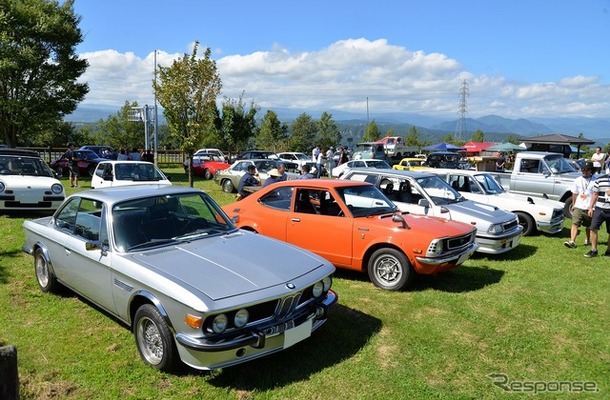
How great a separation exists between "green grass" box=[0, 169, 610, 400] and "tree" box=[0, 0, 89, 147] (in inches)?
761

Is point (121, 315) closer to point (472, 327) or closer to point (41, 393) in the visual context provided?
point (41, 393)

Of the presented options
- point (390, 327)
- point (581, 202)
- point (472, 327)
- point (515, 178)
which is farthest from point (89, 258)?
point (515, 178)

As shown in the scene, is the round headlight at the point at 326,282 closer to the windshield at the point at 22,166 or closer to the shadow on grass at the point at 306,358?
the shadow on grass at the point at 306,358

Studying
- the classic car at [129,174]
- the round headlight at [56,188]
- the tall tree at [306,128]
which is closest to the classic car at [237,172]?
the classic car at [129,174]

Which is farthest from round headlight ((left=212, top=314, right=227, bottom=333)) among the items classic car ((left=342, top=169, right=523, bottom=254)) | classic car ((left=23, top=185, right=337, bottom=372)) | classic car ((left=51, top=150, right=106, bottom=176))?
classic car ((left=51, top=150, right=106, bottom=176))

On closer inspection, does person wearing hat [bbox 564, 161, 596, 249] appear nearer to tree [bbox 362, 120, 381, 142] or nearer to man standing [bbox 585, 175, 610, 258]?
man standing [bbox 585, 175, 610, 258]

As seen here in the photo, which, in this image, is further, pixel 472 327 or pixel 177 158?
pixel 177 158

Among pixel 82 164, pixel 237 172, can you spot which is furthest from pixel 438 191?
pixel 82 164

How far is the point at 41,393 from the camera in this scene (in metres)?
3.69

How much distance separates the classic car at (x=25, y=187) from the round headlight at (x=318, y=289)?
29.9 ft

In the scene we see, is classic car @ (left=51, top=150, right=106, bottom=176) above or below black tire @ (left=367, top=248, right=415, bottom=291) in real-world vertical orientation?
above

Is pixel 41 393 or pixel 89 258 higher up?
pixel 89 258

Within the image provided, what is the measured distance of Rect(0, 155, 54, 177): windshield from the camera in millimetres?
11414

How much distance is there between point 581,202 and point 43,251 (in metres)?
9.45
